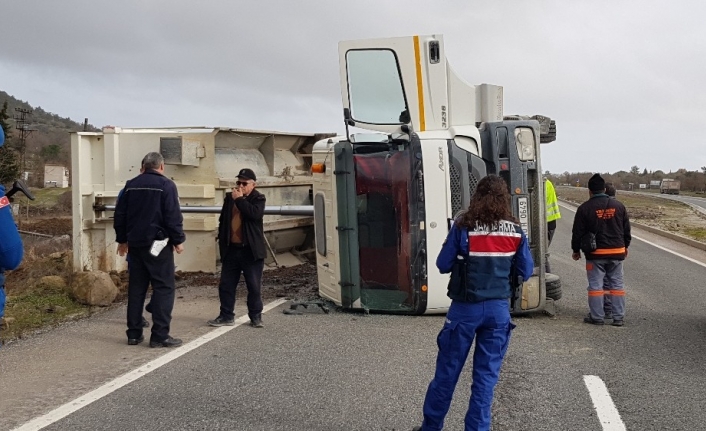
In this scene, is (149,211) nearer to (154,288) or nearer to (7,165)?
(154,288)

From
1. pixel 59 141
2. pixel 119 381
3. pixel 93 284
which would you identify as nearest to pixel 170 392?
pixel 119 381

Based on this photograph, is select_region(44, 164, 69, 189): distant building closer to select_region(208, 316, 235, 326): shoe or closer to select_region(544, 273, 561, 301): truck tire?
select_region(208, 316, 235, 326): shoe

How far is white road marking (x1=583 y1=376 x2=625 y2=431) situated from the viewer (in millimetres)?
4320

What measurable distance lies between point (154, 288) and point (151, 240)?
0.47 meters

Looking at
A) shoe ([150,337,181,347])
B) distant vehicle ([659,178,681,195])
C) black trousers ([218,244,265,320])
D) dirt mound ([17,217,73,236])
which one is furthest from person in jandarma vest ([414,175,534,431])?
distant vehicle ([659,178,681,195])

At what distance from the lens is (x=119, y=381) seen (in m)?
5.18

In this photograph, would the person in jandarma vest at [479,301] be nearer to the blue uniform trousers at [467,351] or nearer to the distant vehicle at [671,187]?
the blue uniform trousers at [467,351]

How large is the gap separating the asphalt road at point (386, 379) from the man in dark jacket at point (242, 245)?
0.30 metres

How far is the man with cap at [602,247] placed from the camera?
7.50 m

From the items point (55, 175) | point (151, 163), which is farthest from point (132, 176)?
point (55, 175)

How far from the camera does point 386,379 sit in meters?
5.28

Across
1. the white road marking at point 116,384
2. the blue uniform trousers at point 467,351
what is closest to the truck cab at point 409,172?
the white road marking at point 116,384

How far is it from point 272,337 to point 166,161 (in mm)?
4374

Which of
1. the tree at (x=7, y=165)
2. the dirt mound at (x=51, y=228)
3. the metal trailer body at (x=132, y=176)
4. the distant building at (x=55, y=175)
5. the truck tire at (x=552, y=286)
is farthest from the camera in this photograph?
the distant building at (x=55, y=175)
